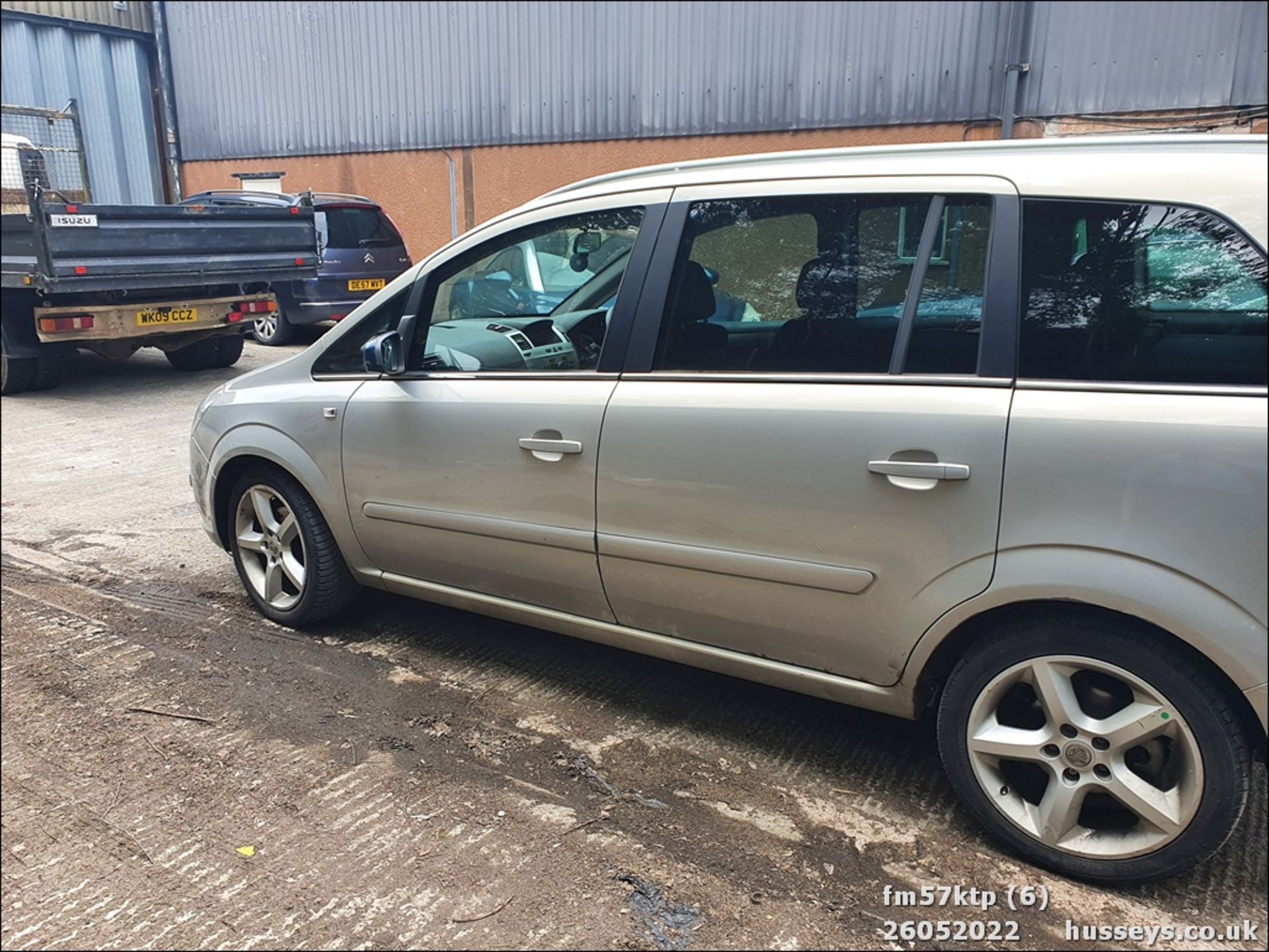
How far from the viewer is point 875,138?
41.0 ft

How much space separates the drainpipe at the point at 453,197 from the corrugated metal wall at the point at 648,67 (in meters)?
0.30

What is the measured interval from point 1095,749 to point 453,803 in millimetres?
1687

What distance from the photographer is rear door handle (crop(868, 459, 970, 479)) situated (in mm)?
2316

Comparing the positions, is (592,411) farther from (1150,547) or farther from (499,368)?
(1150,547)

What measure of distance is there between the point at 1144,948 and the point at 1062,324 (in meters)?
1.43

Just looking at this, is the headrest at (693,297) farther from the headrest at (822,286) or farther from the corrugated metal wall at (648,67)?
the corrugated metal wall at (648,67)

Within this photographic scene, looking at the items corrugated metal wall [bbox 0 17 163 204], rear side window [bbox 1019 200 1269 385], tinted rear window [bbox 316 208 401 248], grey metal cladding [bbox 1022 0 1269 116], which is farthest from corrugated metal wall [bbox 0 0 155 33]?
rear side window [bbox 1019 200 1269 385]

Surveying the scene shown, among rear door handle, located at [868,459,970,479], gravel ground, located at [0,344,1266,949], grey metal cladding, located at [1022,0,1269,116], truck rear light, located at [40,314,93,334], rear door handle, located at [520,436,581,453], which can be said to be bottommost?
gravel ground, located at [0,344,1266,949]

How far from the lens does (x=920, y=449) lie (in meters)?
2.36

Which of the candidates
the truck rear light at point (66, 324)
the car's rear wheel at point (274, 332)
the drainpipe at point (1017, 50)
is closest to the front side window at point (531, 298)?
the truck rear light at point (66, 324)

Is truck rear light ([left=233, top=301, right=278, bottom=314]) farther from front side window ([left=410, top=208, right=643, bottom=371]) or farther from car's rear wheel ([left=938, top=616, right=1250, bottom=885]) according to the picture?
car's rear wheel ([left=938, top=616, right=1250, bottom=885])

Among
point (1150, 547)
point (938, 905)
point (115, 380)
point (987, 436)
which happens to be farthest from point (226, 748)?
point (115, 380)

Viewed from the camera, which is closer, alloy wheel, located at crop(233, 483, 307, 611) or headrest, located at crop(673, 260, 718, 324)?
headrest, located at crop(673, 260, 718, 324)

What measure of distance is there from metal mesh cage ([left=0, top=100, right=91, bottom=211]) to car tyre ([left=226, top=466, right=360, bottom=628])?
25.0ft
